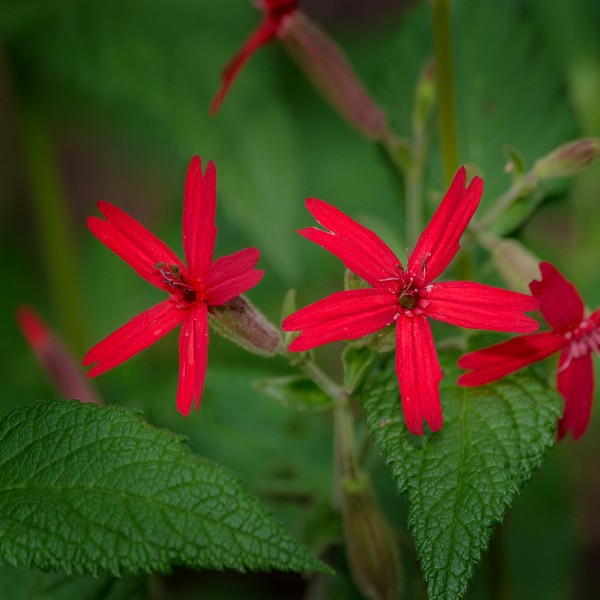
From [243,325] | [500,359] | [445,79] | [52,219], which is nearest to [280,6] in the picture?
[445,79]

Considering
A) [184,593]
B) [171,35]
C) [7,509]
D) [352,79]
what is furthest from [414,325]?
[184,593]

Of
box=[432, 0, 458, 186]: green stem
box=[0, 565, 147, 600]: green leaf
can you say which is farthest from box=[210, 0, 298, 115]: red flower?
box=[0, 565, 147, 600]: green leaf

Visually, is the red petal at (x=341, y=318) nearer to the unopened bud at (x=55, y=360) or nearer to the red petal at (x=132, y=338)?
the red petal at (x=132, y=338)

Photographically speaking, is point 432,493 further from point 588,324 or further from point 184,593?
point 184,593


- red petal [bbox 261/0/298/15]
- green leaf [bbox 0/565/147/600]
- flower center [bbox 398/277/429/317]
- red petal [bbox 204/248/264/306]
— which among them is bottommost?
green leaf [bbox 0/565/147/600]

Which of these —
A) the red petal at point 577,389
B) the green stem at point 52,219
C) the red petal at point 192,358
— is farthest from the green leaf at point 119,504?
the green stem at point 52,219

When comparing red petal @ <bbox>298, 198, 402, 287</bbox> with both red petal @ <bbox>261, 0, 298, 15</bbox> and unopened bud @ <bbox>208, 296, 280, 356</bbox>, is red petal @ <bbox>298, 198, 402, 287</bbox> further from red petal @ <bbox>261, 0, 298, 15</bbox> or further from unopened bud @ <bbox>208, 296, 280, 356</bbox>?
red petal @ <bbox>261, 0, 298, 15</bbox>
